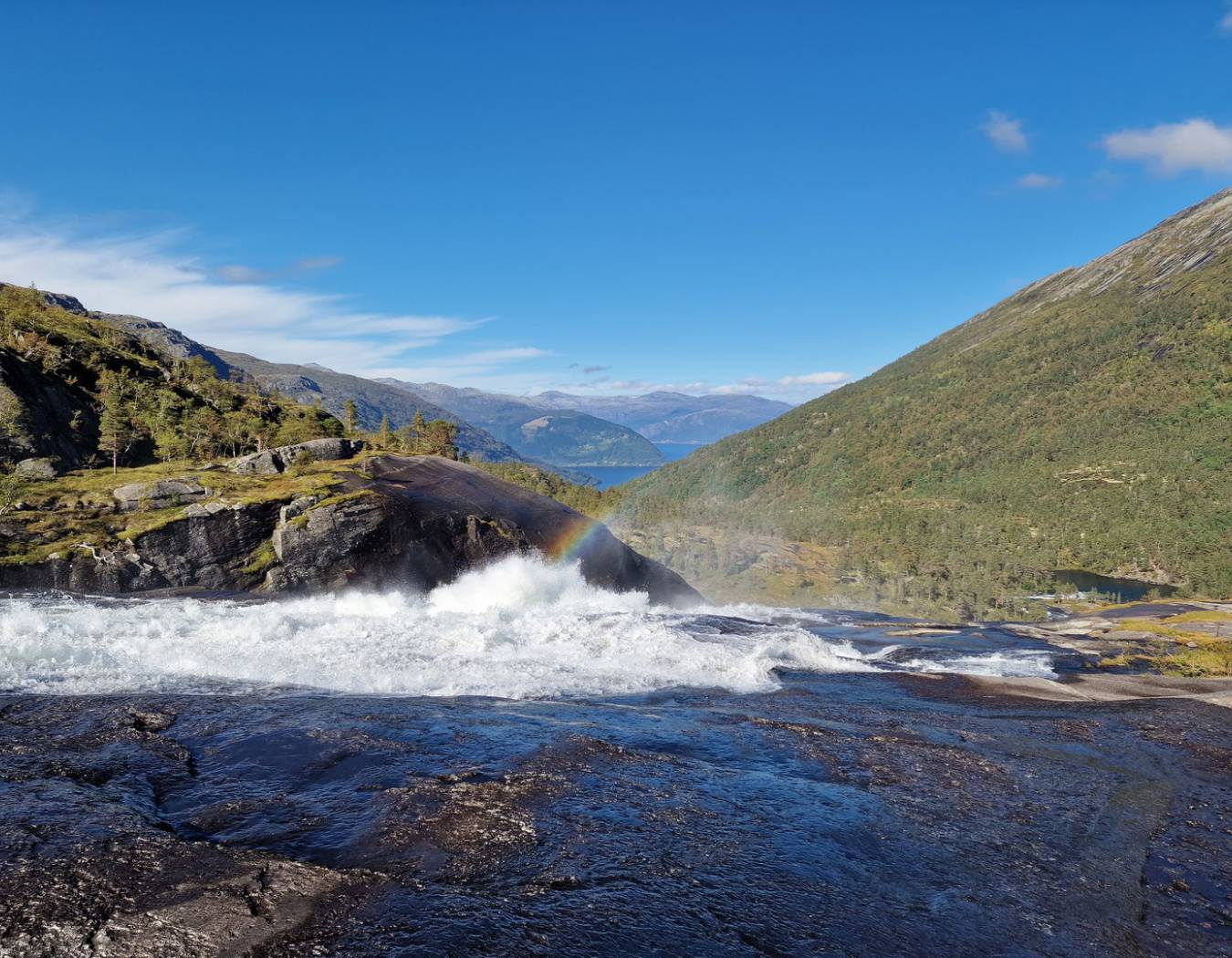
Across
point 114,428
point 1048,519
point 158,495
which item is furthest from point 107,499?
A: point 1048,519

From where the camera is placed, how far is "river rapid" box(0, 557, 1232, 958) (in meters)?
10.2

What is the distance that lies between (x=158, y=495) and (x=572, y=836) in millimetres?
40844

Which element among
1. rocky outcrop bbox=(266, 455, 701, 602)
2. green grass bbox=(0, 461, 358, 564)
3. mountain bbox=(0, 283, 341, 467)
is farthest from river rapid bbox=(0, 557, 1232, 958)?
mountain bbox=(0, 283, 341, 467)

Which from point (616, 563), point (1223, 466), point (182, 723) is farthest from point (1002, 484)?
point (182, 723)

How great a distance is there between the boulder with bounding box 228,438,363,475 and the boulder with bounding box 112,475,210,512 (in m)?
6.89

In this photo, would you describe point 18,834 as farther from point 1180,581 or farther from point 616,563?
point 1180,581

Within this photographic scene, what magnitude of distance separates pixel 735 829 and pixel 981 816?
624cm

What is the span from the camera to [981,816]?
15695mm

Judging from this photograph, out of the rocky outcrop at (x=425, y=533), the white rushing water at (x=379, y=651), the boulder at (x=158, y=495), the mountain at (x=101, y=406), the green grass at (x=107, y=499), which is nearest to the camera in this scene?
the white rushing water at (x=379, y=651)

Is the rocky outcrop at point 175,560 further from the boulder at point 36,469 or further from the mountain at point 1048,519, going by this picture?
the mountain at point 1048,519

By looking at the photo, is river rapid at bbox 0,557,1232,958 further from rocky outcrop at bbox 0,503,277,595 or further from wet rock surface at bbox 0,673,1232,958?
rocky outcrop at bbox 0,503,277,595

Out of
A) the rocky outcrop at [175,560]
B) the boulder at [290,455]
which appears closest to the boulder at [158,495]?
the rocky outcrop at [175,560]

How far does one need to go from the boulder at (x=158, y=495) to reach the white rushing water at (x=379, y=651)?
29.2 ft

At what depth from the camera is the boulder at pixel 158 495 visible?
1638 inches
